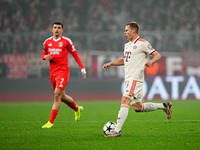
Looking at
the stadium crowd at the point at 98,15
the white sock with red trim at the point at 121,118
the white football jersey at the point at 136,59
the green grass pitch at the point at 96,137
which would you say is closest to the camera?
the green grass pitch at the point at 96,137

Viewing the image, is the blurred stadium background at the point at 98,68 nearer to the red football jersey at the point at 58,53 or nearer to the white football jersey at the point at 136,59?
the red football jersey at the point at 58,53

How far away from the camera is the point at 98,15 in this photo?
2403cm

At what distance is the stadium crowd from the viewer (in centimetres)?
2275

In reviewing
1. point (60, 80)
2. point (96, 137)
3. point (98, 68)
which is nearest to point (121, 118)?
point (96, 137)

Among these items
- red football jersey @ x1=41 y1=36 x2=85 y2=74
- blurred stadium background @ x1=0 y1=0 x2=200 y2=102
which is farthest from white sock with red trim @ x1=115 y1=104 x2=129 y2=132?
blurred stadium background @ x1=0 y1=0 x2=200 y2=102

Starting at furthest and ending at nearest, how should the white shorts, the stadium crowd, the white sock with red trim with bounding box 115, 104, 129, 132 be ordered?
the stadium crowd → the white shorts → the white sock with red trim with bounding box 115, 104, 129, 132

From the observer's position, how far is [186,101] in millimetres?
18734

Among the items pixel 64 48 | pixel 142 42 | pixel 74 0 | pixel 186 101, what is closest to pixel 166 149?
pixel 142 42

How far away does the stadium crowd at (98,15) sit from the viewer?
74.6 ft

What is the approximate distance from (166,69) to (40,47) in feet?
19.2

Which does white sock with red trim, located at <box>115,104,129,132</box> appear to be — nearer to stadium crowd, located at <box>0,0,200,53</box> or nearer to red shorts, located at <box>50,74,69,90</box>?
red shorts, located at <box>50,74,69,90</box>

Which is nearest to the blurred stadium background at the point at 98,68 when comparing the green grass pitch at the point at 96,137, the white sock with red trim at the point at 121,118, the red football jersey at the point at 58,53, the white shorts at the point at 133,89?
the red football jersey at the point at 58,53

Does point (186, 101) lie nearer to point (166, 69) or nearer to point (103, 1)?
point (166, 69)

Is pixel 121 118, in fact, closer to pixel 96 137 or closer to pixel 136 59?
pixel 96 137
